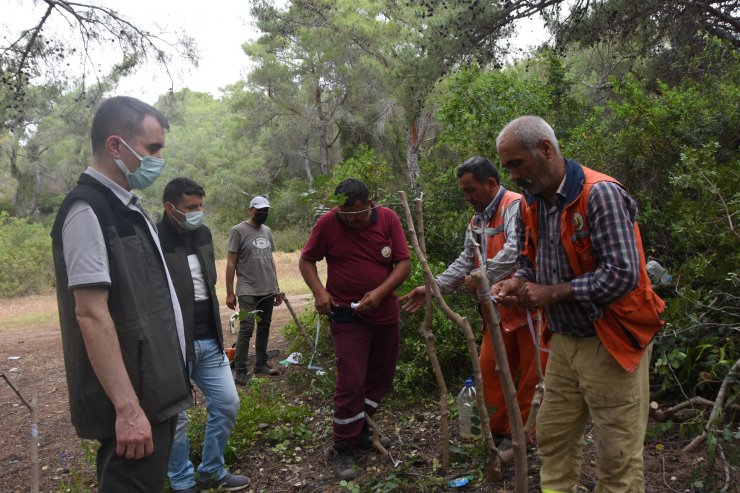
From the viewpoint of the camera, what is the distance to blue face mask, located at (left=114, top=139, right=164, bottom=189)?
2.17 metres

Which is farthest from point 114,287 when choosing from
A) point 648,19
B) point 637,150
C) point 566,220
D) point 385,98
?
point 385,98

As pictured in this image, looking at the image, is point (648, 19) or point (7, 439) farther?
point (648, 19)

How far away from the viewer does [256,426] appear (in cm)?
432

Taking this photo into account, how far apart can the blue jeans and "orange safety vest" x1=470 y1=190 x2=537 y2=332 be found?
1.69 metres

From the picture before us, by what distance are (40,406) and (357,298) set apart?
4.33 metres

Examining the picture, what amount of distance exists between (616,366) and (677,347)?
2.04 metres

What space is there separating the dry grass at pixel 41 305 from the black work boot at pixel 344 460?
1054 cm

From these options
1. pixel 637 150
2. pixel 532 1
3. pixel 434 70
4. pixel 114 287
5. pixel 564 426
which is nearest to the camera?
pixel 114 287

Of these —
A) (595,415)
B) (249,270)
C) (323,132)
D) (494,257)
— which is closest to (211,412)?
(494,257)

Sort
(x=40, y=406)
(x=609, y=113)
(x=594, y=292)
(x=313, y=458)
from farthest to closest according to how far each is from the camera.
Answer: (x=609, y=113) < (x=40, y=406) < (x=313, y=458) < (x=594, y=292)

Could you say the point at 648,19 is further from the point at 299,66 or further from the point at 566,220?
the point at 299,66

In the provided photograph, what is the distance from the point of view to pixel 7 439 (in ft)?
16.5

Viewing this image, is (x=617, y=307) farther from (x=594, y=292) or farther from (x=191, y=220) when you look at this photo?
(x=191, y=220)

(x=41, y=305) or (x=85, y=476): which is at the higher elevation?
(x=41, y=305)
